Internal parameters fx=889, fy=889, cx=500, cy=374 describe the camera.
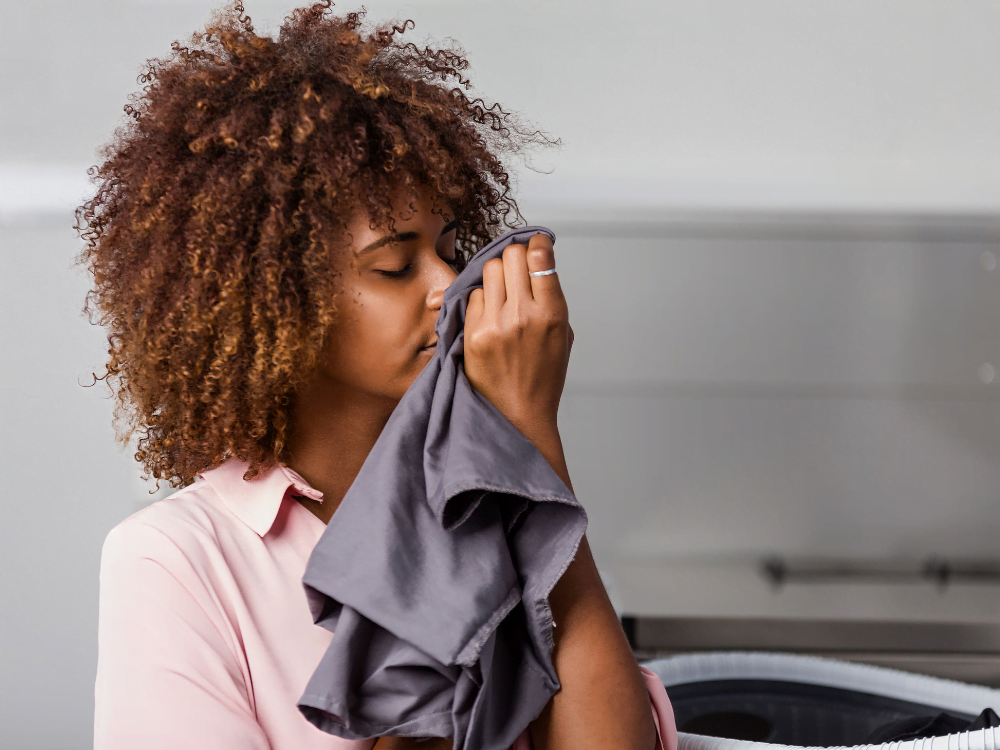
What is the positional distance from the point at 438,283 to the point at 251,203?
20 centimetres

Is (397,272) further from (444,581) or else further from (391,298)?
(444,581)

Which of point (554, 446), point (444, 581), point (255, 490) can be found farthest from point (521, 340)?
point (255, 490)

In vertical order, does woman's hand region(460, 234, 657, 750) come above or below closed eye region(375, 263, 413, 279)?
below

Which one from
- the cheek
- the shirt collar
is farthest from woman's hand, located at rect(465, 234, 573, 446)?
the shirt collar

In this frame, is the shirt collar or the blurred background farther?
the blurred background

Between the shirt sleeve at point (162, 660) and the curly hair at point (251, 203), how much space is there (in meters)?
0.15

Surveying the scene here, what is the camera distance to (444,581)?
0.71 m

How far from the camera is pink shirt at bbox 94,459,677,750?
73 cm

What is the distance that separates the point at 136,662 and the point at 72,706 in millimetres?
1280

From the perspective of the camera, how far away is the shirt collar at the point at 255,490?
87cm

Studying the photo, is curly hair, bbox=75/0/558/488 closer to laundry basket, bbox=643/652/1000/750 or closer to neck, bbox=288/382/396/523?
neck, bbox=288/382/396/523

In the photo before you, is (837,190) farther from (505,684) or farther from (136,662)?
(136,662)

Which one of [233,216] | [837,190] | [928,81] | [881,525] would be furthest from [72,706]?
[928,81]

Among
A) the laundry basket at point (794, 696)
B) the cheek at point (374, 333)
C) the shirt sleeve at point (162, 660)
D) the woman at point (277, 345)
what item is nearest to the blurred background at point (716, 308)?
the laundry basket at point (794, 696)
